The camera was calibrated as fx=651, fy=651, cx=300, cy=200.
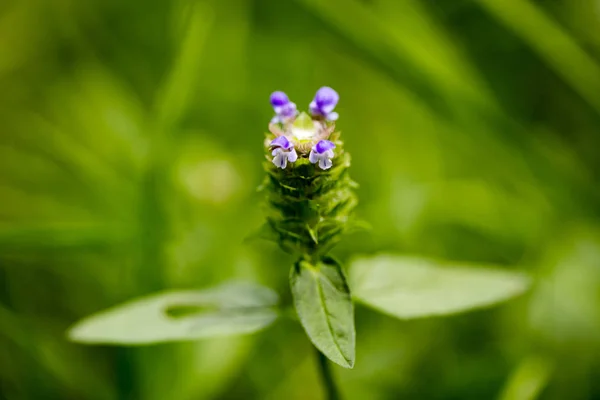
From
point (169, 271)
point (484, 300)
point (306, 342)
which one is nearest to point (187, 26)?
point (169, 271)

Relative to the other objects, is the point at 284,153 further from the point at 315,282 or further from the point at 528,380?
the point at 528,380

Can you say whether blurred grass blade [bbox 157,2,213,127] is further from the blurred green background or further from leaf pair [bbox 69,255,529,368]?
leaf pair [bbox 69,255,529,368]

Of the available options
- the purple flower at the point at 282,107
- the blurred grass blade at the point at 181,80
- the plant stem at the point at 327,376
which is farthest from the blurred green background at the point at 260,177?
the purple flower at the point at 282,107

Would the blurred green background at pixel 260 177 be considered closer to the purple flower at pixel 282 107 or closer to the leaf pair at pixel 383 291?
the leaf pair at pixel 383 291

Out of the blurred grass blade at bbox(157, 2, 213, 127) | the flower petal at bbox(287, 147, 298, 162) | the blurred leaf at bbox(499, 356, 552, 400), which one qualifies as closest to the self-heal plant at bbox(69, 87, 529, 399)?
the flower petal at bbox(287, 147, 298, 162)

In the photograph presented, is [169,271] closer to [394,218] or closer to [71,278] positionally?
[71,278]

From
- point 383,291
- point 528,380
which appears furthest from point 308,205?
point 528,380
